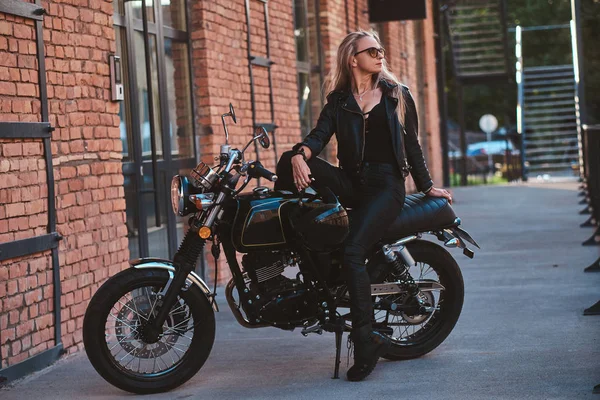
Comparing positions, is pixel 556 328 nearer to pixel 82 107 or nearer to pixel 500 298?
pixel 500 298

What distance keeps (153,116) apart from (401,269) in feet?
6.85

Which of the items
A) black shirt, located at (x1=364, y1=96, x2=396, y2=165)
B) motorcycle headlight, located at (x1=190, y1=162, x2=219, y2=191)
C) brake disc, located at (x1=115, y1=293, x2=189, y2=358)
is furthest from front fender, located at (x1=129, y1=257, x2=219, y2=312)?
black shirt, located at (x1=364, y1=96, x2=396, y2=165)

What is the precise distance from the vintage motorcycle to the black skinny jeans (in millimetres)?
82

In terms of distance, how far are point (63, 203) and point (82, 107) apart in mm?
Result: 605

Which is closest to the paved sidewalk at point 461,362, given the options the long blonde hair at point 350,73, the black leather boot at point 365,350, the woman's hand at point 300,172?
the black leather boot at point 365,350

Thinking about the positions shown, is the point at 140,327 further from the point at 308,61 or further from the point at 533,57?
the point at 533,57

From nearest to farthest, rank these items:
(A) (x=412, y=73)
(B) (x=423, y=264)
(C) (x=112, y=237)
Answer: (B) (x=423, y=264) < (C) (x=112, y=237) < (A) (x=412, y=73)

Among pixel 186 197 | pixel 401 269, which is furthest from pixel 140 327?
pixel 401 269

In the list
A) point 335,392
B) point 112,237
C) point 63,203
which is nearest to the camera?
point 335,392

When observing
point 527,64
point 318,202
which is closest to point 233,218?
point 318,202

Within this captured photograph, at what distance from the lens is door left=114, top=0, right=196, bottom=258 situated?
7.44 m

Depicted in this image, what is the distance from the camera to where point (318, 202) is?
5258 millimetres

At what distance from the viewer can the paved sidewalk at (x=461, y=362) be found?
501 centimetres

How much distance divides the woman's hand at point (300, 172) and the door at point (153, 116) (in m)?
1.82
